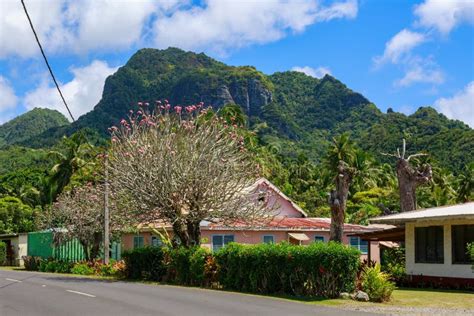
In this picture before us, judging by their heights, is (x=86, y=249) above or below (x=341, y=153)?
below

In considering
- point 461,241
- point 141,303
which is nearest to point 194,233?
point 461,241

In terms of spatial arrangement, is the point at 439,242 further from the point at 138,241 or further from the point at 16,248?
the point at 16,248

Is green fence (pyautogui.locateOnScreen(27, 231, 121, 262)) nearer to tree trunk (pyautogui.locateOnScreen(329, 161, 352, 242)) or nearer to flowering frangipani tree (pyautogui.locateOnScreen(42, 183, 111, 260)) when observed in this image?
flowering frangipani tree (pyautogui.locateOnScreen(42, 183, 111, 260))

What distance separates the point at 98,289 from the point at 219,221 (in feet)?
27.0

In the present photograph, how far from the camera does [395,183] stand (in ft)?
258

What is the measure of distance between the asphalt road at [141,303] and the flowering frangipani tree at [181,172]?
18.5ft

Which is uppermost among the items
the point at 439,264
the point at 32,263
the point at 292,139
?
the point at 292,139

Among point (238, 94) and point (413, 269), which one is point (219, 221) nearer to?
point (413, 269)

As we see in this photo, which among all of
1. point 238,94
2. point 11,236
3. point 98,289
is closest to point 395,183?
point 11,236

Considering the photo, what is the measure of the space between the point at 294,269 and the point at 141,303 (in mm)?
5398

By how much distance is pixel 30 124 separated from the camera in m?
171

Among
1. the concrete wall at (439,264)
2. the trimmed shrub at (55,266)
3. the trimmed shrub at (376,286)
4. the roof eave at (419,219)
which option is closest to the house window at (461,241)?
the concrete wall at (439,264)

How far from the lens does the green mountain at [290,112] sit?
99938mm

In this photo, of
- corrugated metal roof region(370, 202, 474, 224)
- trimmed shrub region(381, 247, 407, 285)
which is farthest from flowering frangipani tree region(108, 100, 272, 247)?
trimmed shrub region(381, 247, 407, 285)
